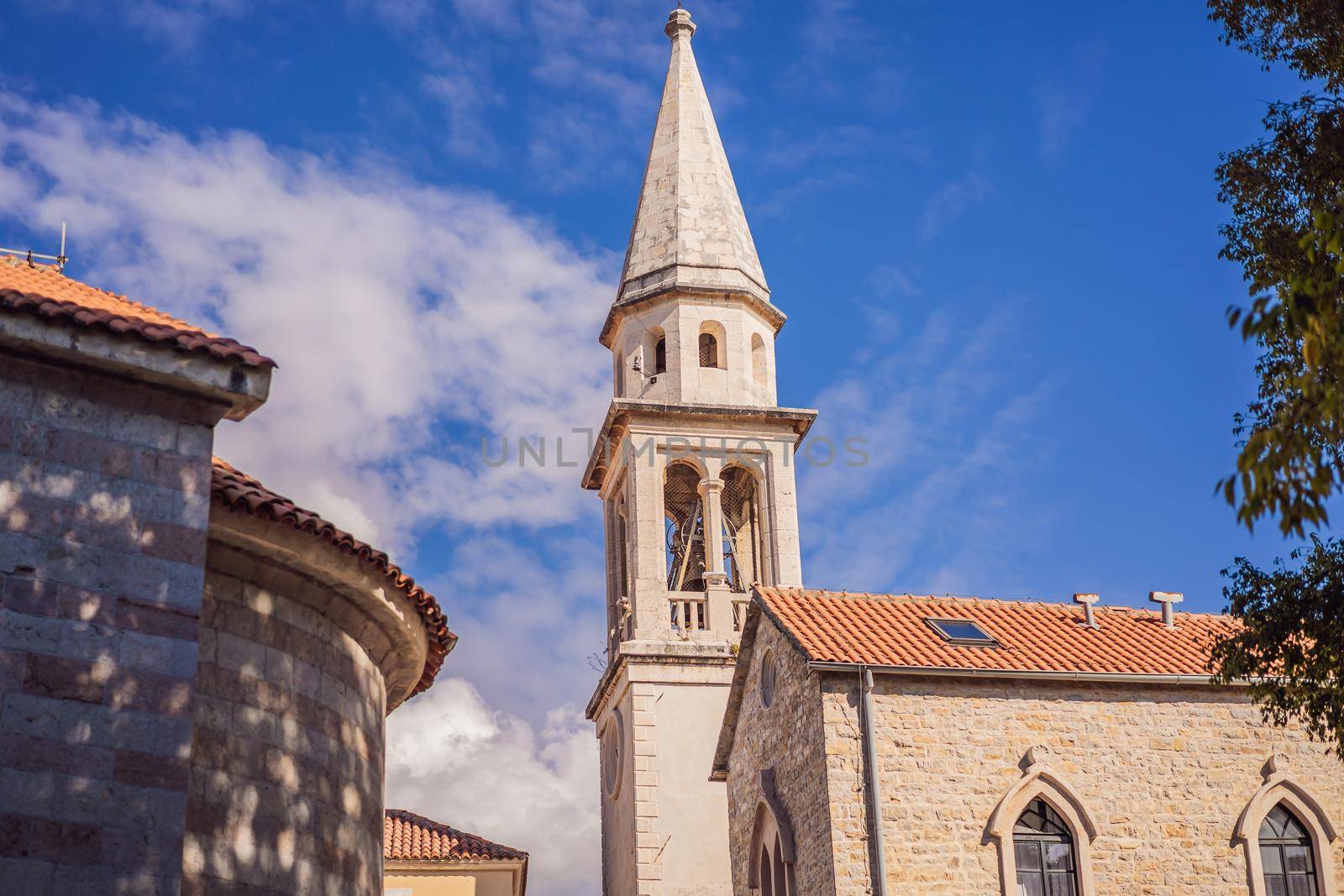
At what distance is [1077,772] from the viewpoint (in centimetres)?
2108

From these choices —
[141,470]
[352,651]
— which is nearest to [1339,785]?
[352,651]

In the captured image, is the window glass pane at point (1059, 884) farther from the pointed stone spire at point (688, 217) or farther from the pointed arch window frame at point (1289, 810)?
the pointed stone spire at point (688, 217)

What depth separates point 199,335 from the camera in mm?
11852

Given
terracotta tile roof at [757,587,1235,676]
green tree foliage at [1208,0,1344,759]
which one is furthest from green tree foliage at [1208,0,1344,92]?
terracotta tile roof at [757,587,1235,676]

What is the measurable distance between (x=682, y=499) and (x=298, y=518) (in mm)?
20822

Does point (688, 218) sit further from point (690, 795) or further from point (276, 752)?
point (276, 752)

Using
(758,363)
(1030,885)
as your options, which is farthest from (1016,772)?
(758,363)

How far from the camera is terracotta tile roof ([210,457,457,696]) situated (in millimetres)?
12172

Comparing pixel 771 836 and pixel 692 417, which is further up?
pixel 692 417

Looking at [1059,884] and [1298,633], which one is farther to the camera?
[1059,884]

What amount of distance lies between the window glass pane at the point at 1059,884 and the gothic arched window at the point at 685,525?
474 inches

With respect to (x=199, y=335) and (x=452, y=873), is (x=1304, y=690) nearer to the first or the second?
(x=199, y=335)

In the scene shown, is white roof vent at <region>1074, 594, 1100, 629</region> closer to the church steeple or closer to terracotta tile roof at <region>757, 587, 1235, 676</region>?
terracotta tile roof at <region>757, 587, 1235, 676</region>

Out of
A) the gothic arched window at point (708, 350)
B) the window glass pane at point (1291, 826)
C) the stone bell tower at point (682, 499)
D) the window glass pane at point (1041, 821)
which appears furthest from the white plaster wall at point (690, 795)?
the window glass pane at point (1291, 826)
